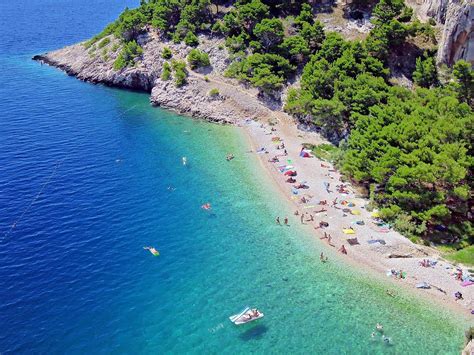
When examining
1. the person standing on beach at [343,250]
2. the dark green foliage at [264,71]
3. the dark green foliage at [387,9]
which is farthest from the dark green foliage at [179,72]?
the person standing on beach at [343,250]

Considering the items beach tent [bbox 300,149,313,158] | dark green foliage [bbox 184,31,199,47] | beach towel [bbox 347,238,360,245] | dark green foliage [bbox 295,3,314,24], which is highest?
dark green foliage [bbox 295,3,314,24]

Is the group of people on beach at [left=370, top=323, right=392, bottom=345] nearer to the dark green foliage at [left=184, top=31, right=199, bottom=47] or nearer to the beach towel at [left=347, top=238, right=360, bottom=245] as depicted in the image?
the beach towel at [left=347, top=238, right=360, bottom=245]

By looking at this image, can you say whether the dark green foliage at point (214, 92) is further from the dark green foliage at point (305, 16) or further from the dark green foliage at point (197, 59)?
the dark green foliage at point (305, 16)

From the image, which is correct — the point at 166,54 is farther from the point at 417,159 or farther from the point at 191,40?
the point at 417,159

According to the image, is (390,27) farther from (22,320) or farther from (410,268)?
(22,320)

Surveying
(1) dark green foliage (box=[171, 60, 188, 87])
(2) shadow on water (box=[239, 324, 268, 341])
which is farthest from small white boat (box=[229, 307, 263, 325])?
(1) dark green foliage (box=[171, 60, 188, 87])
